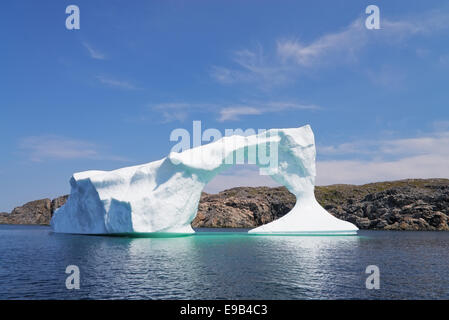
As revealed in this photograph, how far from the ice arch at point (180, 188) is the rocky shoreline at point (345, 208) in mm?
38225

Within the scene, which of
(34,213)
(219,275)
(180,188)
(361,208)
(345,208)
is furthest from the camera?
(34,213)

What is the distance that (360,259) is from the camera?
1733 centimetres

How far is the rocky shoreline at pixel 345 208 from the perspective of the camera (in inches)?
2450

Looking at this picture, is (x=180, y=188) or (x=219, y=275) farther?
(x=180, y=188)

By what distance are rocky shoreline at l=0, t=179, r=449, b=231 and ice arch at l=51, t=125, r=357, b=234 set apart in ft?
125

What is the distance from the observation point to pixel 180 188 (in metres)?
27.4

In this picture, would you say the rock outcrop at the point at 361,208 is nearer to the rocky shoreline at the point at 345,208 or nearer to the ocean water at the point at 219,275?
the rocky shoreline at the point at 345,208

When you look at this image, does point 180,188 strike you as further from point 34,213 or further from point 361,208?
point 34,213

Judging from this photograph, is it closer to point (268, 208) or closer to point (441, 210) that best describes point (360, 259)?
point (441, 210)

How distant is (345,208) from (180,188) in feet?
178

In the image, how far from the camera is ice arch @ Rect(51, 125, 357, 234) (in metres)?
26.5

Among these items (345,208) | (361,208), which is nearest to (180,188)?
(361,208)

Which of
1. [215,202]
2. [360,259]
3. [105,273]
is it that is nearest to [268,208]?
[215,202]
